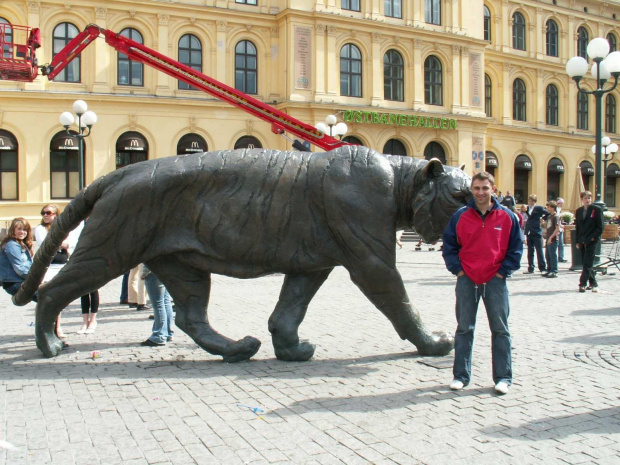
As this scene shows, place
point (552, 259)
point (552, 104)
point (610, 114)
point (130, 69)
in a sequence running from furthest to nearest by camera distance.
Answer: point (610, 114), point (552, 104), point (130, 69), point (552, 259)

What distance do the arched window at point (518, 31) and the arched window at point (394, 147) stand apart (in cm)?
1032

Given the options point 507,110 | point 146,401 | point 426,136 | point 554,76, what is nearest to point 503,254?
point 146,401

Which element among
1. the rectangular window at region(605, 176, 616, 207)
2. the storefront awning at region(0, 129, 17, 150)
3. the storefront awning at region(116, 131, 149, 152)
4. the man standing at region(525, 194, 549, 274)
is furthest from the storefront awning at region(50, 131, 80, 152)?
the rectangular window at region(605, 176, 616, 207)

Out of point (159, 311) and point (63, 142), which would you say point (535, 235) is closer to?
point (159, 311)

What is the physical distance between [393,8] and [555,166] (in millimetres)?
13714

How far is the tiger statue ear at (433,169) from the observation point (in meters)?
5.16

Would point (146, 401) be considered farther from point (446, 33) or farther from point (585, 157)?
point (585, 157)

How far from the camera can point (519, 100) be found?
36.7 metres

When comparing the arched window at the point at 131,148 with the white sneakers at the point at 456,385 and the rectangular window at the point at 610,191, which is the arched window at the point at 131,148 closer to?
the white sneakers at the point at 456,385

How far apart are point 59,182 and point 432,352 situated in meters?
24.1

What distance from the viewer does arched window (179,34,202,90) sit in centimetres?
2817

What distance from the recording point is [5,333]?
7.10 metres

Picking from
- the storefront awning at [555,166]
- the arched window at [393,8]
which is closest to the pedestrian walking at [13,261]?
the arched window at [393,8]

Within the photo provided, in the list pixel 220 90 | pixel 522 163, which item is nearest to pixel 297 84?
pixel 522 163
